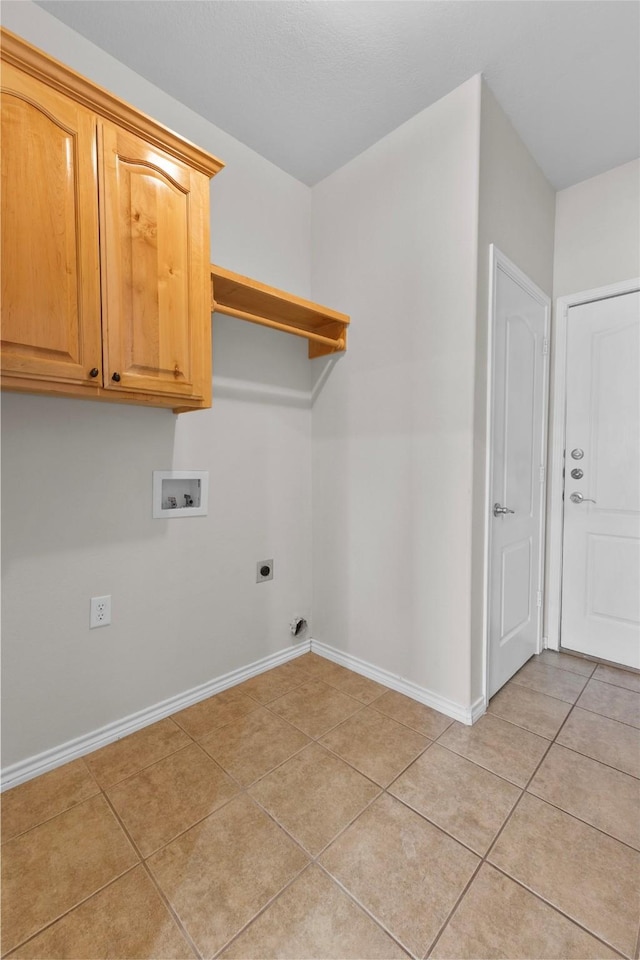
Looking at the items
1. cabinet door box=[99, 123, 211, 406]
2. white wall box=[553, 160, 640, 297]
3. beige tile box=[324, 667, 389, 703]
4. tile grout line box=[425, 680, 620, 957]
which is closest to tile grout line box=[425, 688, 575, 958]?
tile grout line box=[425, 680, 620, 957]

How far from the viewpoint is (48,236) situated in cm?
129

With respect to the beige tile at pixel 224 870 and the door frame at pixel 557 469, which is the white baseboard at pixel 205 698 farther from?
the door frame at pixel 557 469

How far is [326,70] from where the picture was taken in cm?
180

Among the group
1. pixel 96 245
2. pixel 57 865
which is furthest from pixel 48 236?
pixel 57 865

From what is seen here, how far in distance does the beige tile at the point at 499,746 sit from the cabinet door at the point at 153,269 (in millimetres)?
1722

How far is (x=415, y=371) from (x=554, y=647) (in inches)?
76.1

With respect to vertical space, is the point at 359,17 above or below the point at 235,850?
above

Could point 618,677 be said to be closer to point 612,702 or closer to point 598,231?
point 612,702

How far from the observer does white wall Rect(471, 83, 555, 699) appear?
188 cm

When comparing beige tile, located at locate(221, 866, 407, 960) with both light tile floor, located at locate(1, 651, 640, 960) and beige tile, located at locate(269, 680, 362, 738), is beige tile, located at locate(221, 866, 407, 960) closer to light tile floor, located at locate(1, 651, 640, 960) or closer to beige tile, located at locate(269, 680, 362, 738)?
light tile floor, located at locate(1, 651, 640, 960)

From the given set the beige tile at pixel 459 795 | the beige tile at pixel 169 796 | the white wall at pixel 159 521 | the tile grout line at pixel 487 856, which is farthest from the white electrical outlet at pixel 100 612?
the tile grout line at pixel 487 856

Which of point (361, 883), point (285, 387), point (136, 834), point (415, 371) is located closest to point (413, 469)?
point (415, 371)

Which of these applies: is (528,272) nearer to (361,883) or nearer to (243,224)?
(243,224)

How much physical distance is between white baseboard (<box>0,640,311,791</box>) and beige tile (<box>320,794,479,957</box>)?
38.3 inches
